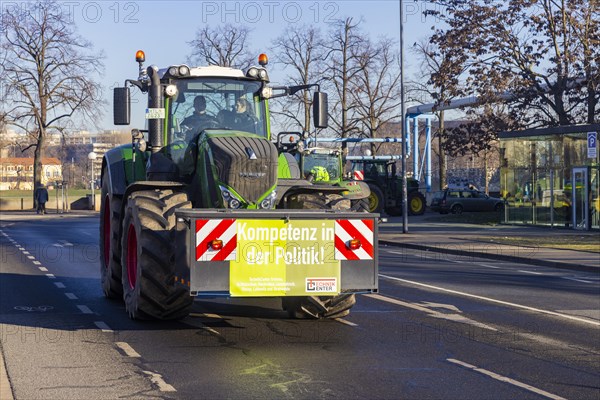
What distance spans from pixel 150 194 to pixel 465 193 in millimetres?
41768

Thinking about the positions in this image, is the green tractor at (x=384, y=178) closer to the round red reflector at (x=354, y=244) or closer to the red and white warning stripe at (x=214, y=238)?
the round red reflector at (x=354, y=244)

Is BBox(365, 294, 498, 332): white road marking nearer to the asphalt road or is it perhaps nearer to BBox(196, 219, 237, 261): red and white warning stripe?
the asphalt road

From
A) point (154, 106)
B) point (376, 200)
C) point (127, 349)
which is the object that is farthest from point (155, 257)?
point (376, 200)

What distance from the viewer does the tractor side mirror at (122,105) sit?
12.0 meters

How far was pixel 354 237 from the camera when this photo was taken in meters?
10.2

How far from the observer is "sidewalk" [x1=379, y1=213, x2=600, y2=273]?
897 inches

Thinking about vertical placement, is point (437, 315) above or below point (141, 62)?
below

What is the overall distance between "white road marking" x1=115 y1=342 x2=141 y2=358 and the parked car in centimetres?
4236

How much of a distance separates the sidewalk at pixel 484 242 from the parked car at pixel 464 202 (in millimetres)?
9324

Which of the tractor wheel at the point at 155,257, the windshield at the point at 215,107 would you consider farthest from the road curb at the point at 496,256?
the tractor wheel at the point at 155,257

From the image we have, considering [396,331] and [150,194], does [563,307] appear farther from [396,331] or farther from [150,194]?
[150,194]

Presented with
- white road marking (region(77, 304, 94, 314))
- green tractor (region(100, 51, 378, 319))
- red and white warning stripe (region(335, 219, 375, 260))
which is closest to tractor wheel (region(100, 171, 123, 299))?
green tractor (region(100, 51, 378, 319))

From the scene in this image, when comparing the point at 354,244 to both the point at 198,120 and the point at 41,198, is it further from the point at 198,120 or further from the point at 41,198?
the point at 41,198

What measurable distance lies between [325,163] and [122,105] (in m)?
24.1
